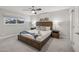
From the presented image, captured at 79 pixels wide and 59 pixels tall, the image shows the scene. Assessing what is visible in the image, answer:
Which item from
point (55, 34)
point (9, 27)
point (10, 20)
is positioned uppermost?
point (10, 20)

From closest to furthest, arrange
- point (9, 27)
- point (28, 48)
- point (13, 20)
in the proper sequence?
point (28, 48) → point (9, 27) → point (13, 20)

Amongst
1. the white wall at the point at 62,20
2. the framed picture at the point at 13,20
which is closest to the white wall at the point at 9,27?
the framed picture at the point at 13,20

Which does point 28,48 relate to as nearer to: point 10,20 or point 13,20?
point 10,20

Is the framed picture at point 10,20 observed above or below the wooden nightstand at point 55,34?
above

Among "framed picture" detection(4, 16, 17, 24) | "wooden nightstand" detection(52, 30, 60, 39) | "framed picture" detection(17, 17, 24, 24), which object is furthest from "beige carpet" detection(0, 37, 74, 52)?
"framed picture" detection(17, 17, 24, 24)

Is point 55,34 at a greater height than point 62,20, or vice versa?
point 62,20

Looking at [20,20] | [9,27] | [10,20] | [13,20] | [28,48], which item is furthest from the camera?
[20,20]

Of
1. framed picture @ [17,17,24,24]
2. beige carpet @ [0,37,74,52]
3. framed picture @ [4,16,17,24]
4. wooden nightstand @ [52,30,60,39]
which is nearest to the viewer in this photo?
beige carpet @ [0,37,74,52]

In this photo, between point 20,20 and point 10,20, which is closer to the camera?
point 10,20

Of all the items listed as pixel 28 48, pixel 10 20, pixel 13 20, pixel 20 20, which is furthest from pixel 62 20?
pixel 10 20

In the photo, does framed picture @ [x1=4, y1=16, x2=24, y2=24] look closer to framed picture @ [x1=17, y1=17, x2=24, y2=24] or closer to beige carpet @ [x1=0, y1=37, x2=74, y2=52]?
framed picture @ [x1=17, y1=17, x2=24, y2=24]

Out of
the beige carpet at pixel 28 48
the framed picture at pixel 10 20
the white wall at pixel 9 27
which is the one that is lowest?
the beige carpet at pixel 28 48

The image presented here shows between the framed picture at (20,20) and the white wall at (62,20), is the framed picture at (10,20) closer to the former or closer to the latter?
the framed picture at (20,20)

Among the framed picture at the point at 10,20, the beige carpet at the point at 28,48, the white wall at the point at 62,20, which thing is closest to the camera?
the beige carpet at the point at 28,48
